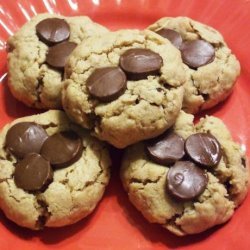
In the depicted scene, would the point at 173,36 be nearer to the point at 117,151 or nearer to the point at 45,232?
the point at 117,151

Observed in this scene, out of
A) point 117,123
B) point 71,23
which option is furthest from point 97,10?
point 117,123

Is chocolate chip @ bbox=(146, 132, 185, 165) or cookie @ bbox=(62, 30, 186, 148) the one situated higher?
cookie @ bbox=(62, 30, 186, 148)

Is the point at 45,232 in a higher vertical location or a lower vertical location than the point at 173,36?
lower

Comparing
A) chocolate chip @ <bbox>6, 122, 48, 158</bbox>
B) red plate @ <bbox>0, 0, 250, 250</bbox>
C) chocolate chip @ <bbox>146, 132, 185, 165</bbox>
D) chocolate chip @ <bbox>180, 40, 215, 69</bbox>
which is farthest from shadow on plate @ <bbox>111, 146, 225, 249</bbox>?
chocolate chip @ <bbox>180, 40, 215, 69</bbox>

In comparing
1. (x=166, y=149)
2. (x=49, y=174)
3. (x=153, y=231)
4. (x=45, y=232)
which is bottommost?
(x=153, y=231)

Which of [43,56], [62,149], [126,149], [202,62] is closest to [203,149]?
[126,149]

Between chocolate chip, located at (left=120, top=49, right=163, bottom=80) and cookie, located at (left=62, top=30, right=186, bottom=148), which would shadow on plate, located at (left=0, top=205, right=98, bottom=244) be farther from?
chocolate chip, located at (left=120, top=49, right=163, bottom=80)

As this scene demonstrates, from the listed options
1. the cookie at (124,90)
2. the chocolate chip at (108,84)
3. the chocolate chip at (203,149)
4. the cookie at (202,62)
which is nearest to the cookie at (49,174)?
the cookie at (124,90)

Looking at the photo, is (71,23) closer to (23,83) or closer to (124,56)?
(23,83)
